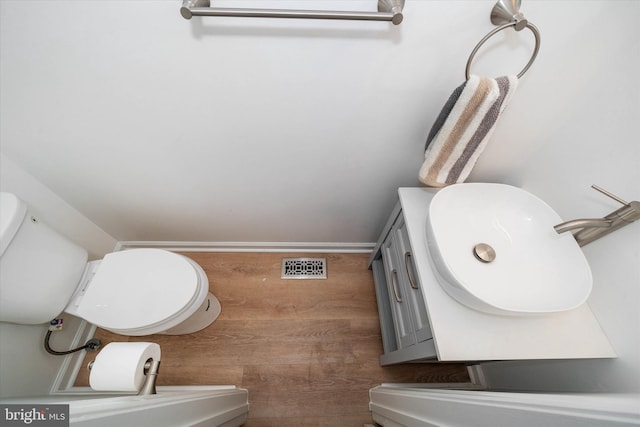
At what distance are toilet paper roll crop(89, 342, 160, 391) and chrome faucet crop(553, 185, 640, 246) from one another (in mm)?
1109

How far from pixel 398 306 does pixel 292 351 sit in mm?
618

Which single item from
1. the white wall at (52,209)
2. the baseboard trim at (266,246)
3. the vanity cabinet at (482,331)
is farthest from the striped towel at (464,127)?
the white wall at (52,209)

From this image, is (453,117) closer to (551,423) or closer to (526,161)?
(526,161)

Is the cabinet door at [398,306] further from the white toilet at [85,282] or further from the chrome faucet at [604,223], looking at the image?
the white toilet at [85,282]

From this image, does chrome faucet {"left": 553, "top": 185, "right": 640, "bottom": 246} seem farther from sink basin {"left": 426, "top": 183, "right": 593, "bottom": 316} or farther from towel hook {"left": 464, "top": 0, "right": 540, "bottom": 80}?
towel hook {"left": 464, "top": 0, "right": 540, "bottom": 80}

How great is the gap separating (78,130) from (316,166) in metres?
0.82

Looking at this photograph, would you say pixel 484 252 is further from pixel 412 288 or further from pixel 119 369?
pixel 119 369

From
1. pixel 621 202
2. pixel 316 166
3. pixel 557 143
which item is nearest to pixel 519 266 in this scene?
pixel 621 202

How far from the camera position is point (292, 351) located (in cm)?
118

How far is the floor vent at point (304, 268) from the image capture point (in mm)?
1403

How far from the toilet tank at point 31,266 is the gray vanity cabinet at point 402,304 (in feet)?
4.24

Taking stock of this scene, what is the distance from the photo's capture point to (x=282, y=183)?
1.01 metres

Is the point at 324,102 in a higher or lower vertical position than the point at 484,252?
higher

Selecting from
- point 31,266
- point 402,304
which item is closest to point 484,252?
point 402,304
